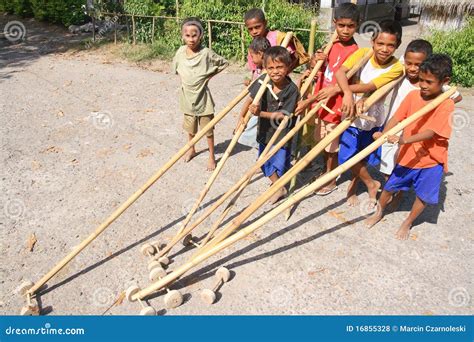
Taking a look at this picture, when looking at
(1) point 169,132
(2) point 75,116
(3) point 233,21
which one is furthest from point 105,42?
(1) point 169,132

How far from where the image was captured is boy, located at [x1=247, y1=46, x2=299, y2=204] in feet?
10.1

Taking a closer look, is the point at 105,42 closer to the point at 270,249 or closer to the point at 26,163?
the point at 26,163

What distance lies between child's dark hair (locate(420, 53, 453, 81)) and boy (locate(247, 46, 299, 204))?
41.0 inches

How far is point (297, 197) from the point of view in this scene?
2475 millimetres

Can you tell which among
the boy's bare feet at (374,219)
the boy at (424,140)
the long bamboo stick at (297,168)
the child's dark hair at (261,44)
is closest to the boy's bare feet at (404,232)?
the boy at (424,140)

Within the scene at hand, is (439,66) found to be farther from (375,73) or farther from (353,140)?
(353,140)

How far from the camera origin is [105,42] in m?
11.5

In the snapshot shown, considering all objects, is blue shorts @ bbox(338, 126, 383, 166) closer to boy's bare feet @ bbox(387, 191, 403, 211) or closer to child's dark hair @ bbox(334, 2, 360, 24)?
boy's bare feet @ bbox(387, 191, 403, 211)

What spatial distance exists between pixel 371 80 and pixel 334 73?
45 centimetres

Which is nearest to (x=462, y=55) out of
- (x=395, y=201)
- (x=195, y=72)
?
(x=395, y=201)

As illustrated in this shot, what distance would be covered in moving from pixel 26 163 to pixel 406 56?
4.46m

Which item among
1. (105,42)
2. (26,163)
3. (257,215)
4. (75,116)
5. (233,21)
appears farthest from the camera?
(105,42)

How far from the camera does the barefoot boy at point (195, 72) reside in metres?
3.99
